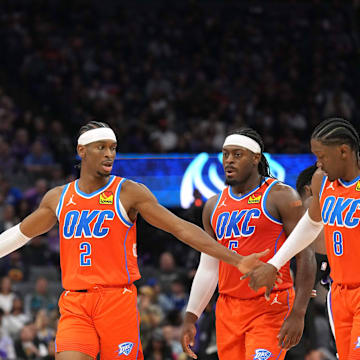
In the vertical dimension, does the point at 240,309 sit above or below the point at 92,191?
below

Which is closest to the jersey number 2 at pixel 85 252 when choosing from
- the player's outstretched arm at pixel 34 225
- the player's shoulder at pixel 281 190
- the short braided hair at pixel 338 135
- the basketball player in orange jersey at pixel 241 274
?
the player's outstretched arm at pixel 34 225

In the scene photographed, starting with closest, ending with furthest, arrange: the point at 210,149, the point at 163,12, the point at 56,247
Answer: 1. the point at 56,247
2. the point at 210,149
3. the point at 163,12

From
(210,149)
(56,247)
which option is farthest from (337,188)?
(210,149)

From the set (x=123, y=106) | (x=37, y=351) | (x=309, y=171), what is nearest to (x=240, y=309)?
(x=309, y=171)

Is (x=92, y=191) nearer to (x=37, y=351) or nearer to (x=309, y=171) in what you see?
(x=309, y=171)

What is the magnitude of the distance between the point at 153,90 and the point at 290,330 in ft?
40.2

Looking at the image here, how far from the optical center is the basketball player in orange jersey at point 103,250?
5789 millimetres

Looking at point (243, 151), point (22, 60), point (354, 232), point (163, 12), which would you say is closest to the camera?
point (354, 232)

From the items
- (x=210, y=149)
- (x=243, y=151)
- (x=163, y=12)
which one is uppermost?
(x=163, y=12)

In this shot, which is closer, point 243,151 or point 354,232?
point 354,232

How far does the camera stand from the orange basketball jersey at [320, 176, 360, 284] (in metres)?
5.29

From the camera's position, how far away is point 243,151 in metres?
6.23

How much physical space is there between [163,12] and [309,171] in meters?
13.2

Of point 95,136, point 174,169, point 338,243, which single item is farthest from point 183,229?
point 174,169
